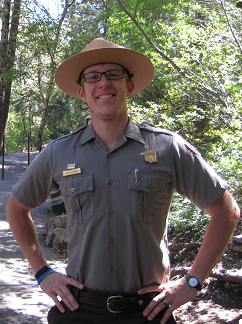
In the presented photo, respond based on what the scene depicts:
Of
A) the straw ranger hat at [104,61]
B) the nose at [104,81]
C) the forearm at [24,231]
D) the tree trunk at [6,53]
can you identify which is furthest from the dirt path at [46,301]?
the tree trunk at [6,53]

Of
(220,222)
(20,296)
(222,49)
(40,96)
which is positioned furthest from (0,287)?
(40,96)

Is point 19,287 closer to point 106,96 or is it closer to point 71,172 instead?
point 71,172

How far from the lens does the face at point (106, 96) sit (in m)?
2.34

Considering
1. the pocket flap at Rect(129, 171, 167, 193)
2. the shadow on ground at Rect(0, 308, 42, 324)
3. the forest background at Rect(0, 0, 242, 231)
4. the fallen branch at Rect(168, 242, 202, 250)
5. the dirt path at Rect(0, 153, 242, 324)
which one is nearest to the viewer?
the pocket flap at Rect(129, 171, 167, 193)

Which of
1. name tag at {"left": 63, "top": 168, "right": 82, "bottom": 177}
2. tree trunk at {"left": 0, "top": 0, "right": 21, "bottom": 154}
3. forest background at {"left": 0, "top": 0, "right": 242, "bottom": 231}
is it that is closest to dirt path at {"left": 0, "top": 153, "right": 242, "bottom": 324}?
forest background at {"left": 0, "top": 0, "right": 242, "bottom": 231}

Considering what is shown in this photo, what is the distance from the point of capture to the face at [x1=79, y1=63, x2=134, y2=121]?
234cm

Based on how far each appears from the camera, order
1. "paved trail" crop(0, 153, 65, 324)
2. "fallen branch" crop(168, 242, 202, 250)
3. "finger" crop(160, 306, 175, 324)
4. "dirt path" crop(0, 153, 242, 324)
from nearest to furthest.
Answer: "finger" crop(160, 306, 175, 324), "dirt path" crop(0, 153, 242, 324), "paved trail" crop(0, 153, 65, 324), "fallen branch" crop(168, 242, 202, 250)

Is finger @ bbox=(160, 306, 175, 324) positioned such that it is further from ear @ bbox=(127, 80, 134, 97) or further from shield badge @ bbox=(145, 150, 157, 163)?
ear @ bbox=(127, 80, 134, 97)

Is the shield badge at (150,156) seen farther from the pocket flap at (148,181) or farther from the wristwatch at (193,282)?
the wristwatch at (193,282)

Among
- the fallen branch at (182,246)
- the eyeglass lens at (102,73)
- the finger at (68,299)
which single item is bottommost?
the fallen branch at (182,246)

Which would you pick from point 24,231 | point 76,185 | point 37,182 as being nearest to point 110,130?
point 76,185

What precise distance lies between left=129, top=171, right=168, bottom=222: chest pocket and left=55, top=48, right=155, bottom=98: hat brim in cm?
78

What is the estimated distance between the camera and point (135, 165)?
88.3 inches

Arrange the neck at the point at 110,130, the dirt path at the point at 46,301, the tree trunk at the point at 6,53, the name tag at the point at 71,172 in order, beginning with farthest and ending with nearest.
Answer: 1. the tree trunk at the point at 6,53
2. the dirt path at the point at 46,301
3. the neck at the point at 110,130
4. the name tag at the point at 71,172
